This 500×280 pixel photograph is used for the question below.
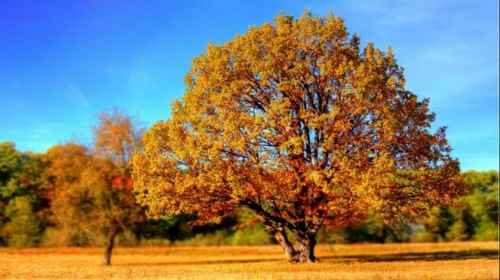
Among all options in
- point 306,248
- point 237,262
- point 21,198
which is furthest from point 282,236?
point 21,198

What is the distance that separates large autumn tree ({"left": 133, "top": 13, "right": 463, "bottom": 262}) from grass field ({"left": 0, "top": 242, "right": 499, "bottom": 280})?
12.3ft

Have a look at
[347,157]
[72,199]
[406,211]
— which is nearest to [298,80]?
[347,157]

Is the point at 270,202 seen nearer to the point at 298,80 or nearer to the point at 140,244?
the point at 298,80

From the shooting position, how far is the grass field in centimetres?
2705

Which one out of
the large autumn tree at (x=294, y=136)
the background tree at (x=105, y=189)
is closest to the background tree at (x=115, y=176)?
the background tree at (x=105, y=189)

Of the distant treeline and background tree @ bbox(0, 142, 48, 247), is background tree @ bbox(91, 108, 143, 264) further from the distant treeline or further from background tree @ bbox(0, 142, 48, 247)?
background tree @ bbox(0, 142, 48, 247)

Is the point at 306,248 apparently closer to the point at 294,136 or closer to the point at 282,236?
→ the point at 282,236

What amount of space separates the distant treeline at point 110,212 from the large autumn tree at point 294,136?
20.0 ft

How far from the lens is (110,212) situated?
4378cm

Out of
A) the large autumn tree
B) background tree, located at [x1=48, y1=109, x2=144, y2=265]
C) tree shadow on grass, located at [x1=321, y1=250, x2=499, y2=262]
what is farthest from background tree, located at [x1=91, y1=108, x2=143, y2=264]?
tree shadow on grass, located at [x1=321, y1=250, x2=499, y2=262]

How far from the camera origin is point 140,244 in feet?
212

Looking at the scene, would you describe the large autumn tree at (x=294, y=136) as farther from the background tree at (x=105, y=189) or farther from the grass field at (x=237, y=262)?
the background tree at (x=105, y=189)

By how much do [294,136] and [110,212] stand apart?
20.3 m

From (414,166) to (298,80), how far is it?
9880 millimetres
